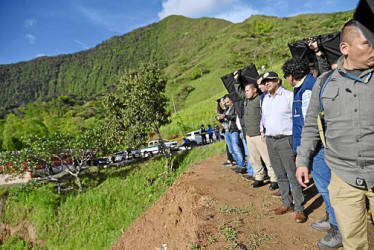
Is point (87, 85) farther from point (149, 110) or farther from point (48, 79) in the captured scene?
point (149, 110)

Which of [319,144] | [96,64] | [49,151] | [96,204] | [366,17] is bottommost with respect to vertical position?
[96,204]

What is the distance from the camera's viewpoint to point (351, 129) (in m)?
1.88

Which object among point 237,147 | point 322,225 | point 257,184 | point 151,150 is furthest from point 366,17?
point 151,150

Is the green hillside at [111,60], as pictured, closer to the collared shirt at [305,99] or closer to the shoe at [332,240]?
the collared shirt at [305,99]

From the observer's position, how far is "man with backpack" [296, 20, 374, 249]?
180 centimetres

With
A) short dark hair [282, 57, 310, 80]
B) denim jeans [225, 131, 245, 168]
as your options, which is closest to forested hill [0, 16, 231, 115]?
denim jeans [225, 131, 245, 168]

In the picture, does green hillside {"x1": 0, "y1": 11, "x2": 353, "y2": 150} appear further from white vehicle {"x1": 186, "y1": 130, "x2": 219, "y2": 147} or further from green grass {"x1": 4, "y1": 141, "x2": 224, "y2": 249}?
green grass {"x1": 4, "y1": 141, "x2": 224, "y2": 249}

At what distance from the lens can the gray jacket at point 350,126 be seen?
1808 millimetres

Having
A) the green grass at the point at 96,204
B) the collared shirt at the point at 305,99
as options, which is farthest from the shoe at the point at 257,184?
the green grass at the point at 96,204

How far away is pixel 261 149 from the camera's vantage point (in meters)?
5.00

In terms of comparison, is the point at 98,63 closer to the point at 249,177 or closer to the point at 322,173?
the point at 249,177

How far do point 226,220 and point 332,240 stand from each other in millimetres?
1623

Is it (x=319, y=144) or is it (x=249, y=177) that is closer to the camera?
(x=319, y=144)

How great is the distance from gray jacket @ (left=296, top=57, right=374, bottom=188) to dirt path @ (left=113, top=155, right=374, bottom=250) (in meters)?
1.63
